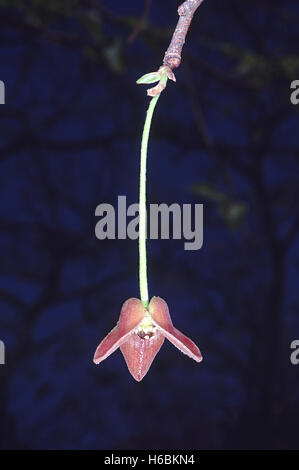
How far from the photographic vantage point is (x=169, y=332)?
61 centimetres

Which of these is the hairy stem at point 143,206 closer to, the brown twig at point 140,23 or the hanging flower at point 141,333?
the hanging flower at point 141,333

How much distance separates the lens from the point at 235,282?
3.12 meters

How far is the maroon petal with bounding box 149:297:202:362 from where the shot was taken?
60cm

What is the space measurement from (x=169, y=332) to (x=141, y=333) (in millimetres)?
35

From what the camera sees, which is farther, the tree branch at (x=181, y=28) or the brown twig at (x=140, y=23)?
the brown twig at (x=140, y=23)

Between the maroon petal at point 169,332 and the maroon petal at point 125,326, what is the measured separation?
0.5 inches

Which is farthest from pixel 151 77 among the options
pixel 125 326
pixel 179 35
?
pixel 125 326

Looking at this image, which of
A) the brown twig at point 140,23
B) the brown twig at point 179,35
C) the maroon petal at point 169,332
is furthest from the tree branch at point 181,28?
the brown twig at point 140,23

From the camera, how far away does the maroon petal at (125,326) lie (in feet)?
1.97

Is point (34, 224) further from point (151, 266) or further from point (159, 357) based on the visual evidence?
point (159, 357)

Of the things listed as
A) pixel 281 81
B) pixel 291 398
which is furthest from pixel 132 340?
pixel 291 398

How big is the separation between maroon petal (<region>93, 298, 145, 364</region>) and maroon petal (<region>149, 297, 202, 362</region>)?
0.5 inches

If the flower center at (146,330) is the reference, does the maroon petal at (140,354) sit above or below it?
below

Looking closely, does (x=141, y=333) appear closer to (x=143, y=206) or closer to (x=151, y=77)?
(x=143, y=206)
